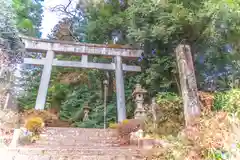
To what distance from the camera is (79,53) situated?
10.5 m

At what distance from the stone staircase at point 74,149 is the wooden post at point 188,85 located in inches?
61.8

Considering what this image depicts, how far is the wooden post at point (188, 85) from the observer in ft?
19.6

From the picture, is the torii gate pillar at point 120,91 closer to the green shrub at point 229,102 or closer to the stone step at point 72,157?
the green shrub at point 229,102

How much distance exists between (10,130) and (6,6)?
7031 millimetres

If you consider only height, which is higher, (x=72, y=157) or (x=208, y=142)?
(x=208, y=142)

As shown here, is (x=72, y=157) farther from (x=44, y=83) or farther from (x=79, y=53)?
(x=79, y=53)

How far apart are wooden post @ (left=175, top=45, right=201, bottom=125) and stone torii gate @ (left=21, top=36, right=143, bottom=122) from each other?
11.9 ft

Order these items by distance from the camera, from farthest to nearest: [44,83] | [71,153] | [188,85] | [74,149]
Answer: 1. [44,83]
2. [188,85]
3. [74,149]
4. [71,153]

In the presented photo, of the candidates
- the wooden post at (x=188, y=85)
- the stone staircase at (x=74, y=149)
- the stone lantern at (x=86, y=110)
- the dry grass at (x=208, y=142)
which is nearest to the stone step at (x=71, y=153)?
the stone staircase at (x=74, y=149)

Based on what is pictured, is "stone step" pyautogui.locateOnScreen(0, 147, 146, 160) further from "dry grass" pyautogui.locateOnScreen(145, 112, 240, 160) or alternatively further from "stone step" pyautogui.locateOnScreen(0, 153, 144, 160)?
"dry grass" pyautogui.locateOnScreen(145, 112, 240, 160)

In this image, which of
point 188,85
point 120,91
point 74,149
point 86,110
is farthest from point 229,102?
point 86,110

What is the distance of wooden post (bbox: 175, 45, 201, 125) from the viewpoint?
5.97 m

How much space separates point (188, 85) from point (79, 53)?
18.3 ft

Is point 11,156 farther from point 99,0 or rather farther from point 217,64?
point 99,0
